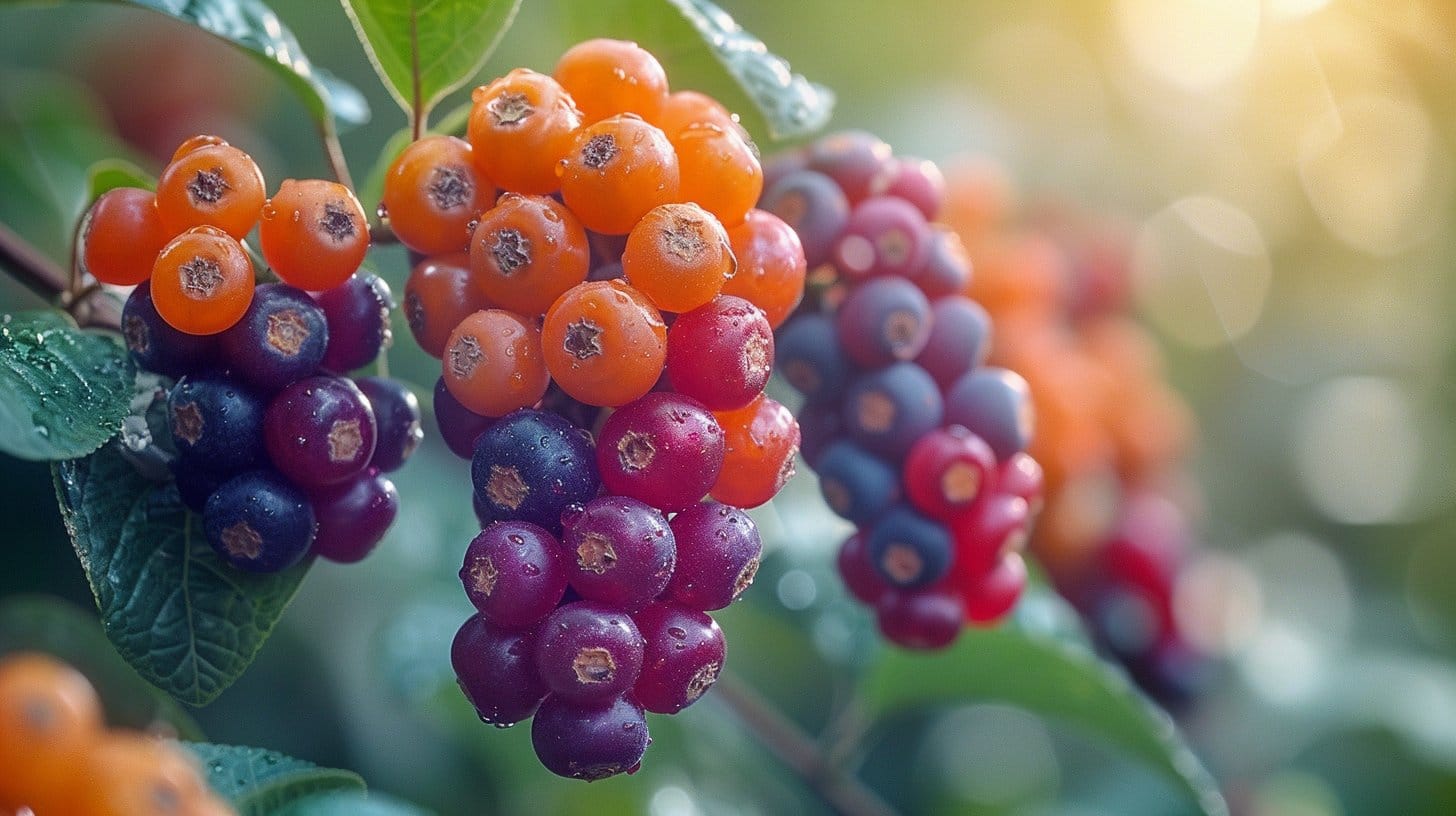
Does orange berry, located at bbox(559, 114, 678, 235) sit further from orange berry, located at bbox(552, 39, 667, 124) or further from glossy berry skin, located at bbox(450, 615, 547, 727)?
glossy berry skin, located at bbox(450, 615, 547, 727)

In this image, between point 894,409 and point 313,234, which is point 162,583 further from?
point 894,409

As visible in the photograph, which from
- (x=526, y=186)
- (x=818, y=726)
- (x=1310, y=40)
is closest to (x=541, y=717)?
(x=526, y=186)

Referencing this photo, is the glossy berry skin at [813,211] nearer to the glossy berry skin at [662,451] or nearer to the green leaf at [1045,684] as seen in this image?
the glossy berry skin at [662,451]

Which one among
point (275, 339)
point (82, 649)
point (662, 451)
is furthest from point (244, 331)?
point (82, 649)

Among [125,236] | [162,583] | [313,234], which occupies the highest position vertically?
[313,234]

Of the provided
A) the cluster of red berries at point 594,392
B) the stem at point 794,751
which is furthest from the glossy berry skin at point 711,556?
the stem at point 794,751
